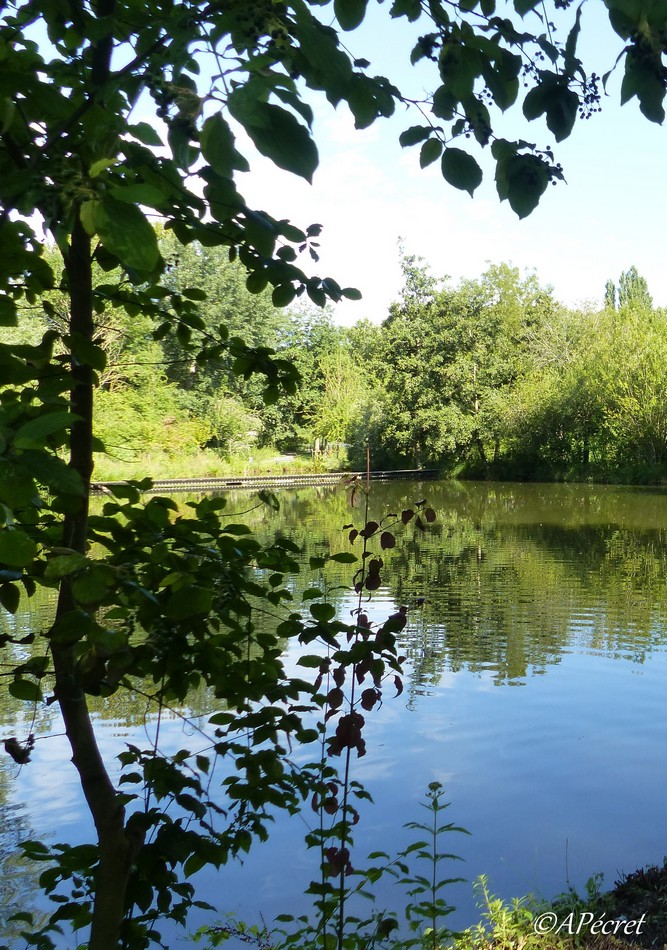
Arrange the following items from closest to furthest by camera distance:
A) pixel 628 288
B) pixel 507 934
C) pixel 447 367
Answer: pixel 507 934 < pixel 447 367 < pixel 628 288

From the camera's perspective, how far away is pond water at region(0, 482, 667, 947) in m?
4.15

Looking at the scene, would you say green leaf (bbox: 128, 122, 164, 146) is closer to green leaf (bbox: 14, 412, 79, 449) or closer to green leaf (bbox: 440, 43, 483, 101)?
green leaf (bbox: 14, 412, 79, 449)

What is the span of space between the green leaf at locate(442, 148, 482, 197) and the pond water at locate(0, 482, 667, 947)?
1161 mm

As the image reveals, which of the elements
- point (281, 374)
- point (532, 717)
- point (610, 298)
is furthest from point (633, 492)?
point (610, 298)

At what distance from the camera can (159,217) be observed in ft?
4.24

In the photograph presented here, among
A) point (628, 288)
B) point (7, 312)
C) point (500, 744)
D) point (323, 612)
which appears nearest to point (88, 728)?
point (323, 612)

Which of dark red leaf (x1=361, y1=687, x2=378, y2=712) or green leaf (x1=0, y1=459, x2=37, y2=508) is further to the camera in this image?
dark red leaf (x1=361, y1=687, x2=378, y2=712)

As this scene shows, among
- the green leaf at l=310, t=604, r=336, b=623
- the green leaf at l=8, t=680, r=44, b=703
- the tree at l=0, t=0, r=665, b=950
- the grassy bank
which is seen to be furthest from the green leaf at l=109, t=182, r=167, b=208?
the grassy bank

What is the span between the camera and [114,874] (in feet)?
5.05

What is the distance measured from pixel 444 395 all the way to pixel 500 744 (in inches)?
1336

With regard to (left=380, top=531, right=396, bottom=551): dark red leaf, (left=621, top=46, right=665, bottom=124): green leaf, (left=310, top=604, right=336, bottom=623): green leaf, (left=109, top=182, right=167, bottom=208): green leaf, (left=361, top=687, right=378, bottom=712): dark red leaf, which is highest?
(left=621, top=46, right=665, bottom=124): green leaf

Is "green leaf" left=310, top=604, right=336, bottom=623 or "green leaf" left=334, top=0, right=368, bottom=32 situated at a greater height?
"green leaf" left=334, top=0, right=368, bottom=32

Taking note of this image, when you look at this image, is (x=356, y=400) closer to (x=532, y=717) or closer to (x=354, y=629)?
(x=532, y=717)

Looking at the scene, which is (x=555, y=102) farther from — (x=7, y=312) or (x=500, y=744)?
(x=500, y=744)
